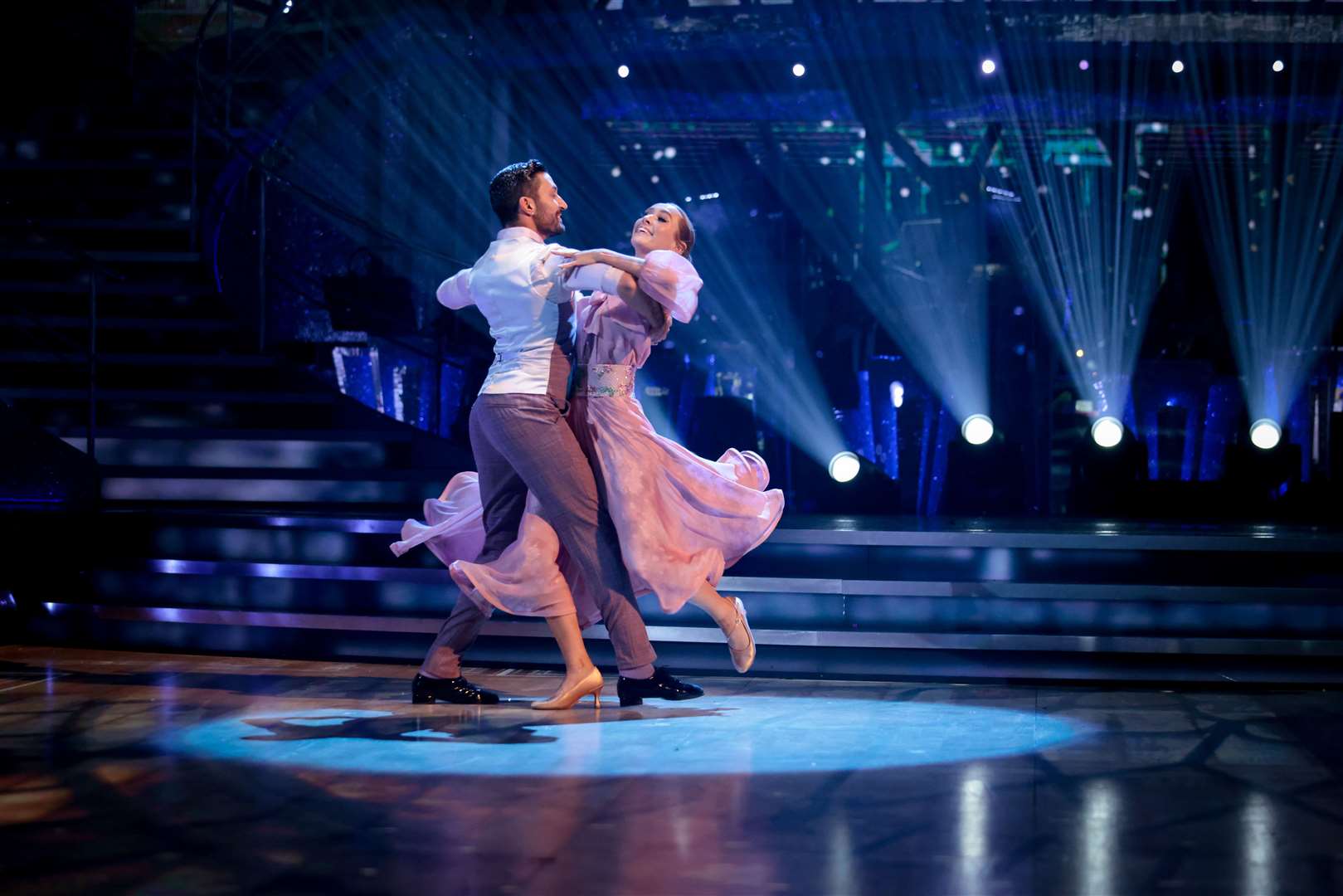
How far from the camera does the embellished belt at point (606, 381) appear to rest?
4.00m

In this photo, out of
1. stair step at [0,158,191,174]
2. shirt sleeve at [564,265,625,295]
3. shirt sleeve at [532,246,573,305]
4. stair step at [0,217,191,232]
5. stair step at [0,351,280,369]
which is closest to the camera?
shirt sleeve at [564,265,625,295]

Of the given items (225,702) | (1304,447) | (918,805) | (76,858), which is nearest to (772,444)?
(1304,447)

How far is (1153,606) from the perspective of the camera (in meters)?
4.71

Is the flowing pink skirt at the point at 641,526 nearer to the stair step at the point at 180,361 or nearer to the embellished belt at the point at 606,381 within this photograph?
the embellished belt at the point at 606,381

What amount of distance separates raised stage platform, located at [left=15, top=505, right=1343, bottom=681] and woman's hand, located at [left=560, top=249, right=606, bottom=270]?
→ 1590 millimetres

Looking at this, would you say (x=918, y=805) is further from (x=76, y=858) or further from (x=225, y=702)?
(x=225, y=702)

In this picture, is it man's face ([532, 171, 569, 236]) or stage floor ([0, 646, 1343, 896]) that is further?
man's face ([532, 171, 569, 236])

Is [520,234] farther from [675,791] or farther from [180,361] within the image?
[180,361]

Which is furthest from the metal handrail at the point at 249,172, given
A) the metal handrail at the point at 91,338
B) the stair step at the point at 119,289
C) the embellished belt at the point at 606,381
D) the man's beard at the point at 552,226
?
the embellished belt at the point at 606,381

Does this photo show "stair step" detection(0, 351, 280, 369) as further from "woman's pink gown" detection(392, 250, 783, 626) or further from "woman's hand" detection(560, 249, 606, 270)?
"woman's hand" detection(560, 249, 606, 270)

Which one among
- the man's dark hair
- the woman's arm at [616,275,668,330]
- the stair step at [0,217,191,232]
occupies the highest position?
the stair step at [0,217,191,232]

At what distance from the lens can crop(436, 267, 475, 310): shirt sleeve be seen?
404 cm

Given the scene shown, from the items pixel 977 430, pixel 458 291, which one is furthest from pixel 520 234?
pixel 977 430

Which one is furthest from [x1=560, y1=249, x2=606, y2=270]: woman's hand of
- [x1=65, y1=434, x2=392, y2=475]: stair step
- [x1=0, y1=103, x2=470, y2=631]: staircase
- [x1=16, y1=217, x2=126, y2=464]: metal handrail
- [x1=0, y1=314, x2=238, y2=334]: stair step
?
[x1=0, y1=314, x2=238, y2=334]: stair step
